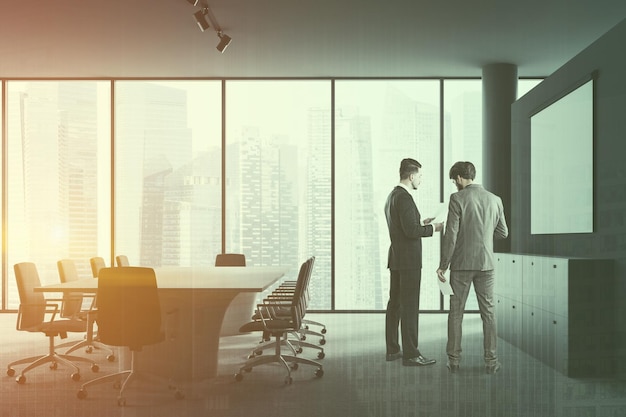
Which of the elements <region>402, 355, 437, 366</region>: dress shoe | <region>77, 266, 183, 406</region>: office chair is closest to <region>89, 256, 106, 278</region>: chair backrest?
<region>77, 266, 183, 406</region>: office chair

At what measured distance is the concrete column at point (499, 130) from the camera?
7.81 metres

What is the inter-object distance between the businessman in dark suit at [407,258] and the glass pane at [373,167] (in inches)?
133

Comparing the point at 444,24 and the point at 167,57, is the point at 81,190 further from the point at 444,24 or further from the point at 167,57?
the point at 444,24

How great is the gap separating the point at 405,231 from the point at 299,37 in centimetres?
293

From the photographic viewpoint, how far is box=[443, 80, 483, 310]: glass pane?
8750 mm

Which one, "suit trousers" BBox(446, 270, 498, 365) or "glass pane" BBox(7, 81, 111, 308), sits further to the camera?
"glass pane" BBox(7, 81, 111, 308)

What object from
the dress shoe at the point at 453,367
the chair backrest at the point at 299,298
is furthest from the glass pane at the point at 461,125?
the chair backrest at the point at 299,298

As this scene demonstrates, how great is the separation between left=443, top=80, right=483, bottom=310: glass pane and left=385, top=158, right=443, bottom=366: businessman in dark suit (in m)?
3.53

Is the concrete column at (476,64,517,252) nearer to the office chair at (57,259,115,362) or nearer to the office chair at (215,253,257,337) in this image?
the office chair at (215,253,257,337)

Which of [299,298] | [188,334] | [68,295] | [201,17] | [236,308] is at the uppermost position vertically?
[201,17]

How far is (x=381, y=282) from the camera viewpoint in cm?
881

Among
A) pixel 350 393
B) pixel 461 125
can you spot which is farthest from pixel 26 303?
pixel 461 125

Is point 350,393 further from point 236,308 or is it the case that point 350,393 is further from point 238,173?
point 238,173

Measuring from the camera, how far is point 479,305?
490 centimetres
